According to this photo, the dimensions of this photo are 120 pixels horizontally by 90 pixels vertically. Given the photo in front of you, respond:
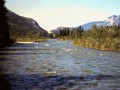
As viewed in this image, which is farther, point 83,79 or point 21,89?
point 83,79

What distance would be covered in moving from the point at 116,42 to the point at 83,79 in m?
59.1

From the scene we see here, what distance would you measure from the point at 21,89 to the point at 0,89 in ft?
6.47

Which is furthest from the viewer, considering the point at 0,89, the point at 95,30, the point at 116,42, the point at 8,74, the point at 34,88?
the point at 95,30

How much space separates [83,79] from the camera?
95.4ft

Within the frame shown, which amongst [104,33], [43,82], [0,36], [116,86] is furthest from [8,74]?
[104,33]

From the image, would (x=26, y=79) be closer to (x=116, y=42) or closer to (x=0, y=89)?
(x=0, y=89)

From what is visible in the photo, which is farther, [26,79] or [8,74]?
[8,74]

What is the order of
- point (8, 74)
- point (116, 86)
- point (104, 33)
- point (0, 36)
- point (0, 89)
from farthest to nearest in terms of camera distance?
1. point (104, 33)
2. point (0, 36)
3. point (8, 74)
4. point (116, 86)
5. point (0, 89)

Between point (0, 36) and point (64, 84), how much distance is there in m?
57.5

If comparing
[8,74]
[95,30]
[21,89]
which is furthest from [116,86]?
[95,30]

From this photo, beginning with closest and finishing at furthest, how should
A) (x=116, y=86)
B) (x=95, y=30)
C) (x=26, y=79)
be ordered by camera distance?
(x=116, y=86) < (x=26, y=79) < (x=95, y=30)

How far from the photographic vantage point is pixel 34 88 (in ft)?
78.5

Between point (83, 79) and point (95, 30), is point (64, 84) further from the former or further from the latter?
point (95, 30)

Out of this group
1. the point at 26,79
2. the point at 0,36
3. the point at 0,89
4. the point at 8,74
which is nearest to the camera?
the point at 0,89
